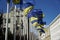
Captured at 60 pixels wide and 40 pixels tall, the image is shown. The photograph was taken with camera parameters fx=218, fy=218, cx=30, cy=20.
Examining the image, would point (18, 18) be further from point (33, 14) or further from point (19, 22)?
point (33, 14)

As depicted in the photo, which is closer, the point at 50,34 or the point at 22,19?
the point at 22,19

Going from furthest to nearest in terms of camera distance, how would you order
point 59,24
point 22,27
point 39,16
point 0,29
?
point 59,24 < point 22,27 < point 0,29 < point 39,16

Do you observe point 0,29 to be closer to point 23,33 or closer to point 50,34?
point 23,33

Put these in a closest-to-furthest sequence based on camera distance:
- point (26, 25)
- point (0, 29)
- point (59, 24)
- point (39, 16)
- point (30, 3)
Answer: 1. point (30, 3)
2. point (39, 16)
3. point (0, 29)
4. point (26, 25)
5. point (59, 24)

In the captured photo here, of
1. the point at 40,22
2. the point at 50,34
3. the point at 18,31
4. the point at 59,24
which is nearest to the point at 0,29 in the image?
the point at 40,22

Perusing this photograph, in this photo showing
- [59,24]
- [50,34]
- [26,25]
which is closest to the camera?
[26,25]

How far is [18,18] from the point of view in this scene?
5600cm

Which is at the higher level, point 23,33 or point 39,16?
point 39,16

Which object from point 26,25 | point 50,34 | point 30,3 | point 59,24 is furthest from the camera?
point 50,34

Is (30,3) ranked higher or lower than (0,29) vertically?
higher

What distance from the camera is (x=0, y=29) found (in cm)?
3941

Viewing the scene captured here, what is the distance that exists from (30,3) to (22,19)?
81.3ft

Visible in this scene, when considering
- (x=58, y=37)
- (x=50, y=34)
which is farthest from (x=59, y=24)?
(x=50, y=34)

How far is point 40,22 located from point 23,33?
13.8 meters
